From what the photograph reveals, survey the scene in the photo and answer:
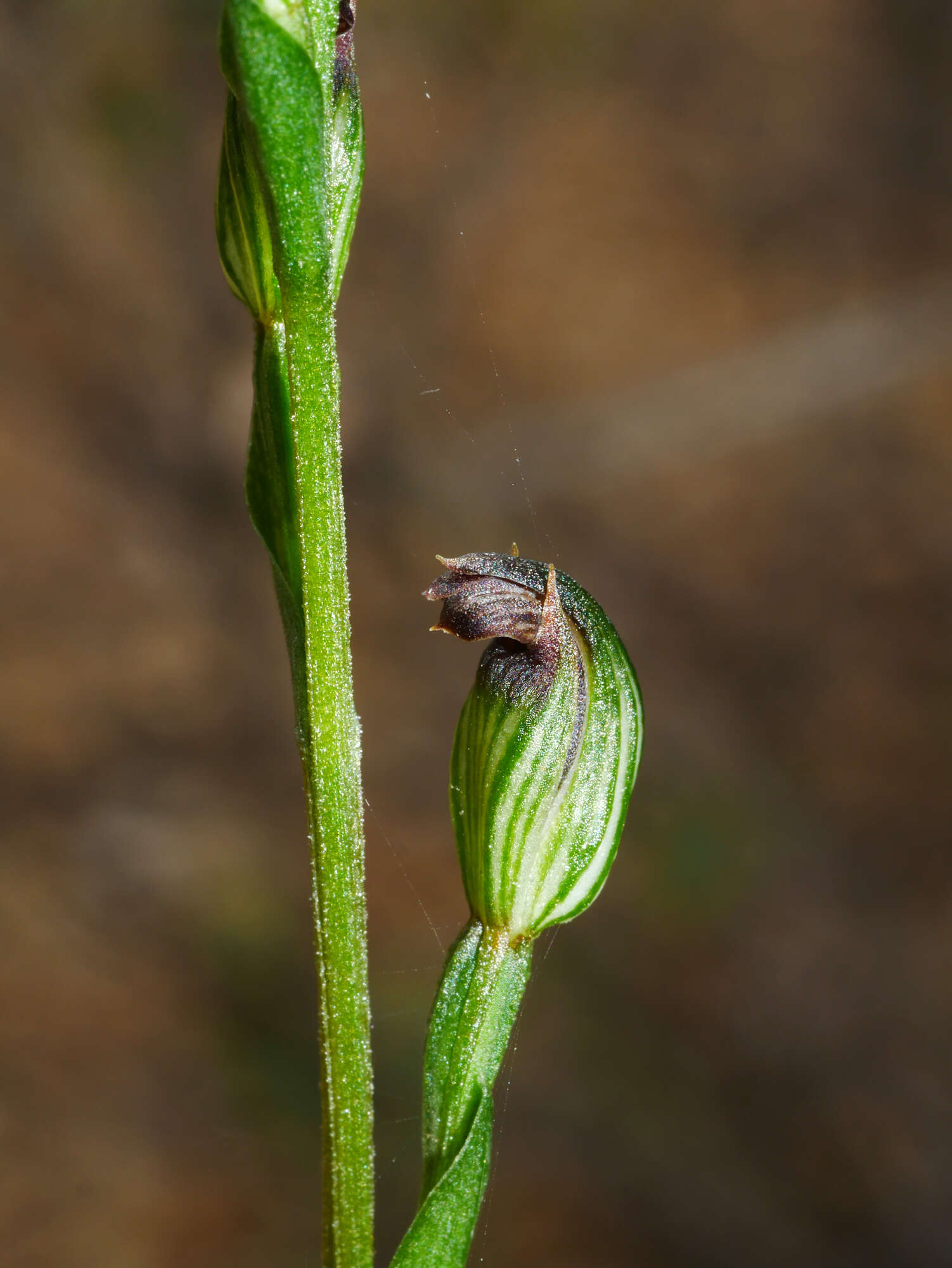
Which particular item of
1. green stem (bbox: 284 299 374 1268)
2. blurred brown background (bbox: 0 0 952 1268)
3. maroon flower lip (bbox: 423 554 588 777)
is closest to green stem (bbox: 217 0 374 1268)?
green stem (bbox: 284 299 374 1268)

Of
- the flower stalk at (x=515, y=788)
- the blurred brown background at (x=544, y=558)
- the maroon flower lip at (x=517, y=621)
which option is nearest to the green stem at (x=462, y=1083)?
the flower stalk at (x=515, y=788)

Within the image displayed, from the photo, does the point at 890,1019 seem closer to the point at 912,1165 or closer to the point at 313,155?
the point at 912,1165

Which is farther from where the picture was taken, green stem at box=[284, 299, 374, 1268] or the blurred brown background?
the blurred brown background

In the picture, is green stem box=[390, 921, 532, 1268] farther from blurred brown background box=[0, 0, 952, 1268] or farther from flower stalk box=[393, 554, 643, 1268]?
blurred brown background box=[0, 0, 952, 1268]

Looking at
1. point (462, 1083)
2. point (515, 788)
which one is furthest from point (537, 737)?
point (462, 1083)

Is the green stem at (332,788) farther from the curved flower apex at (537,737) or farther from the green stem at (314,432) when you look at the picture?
the curved flower apex at (537,737)

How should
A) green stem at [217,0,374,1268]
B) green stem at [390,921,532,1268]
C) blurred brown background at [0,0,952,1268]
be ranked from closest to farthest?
green stem at [217,0,374,1268]
green stem at [390,921,532,1268]
blurred brown background at [0,0,952,1268]

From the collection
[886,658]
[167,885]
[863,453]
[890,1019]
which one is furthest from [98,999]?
[863,453]
